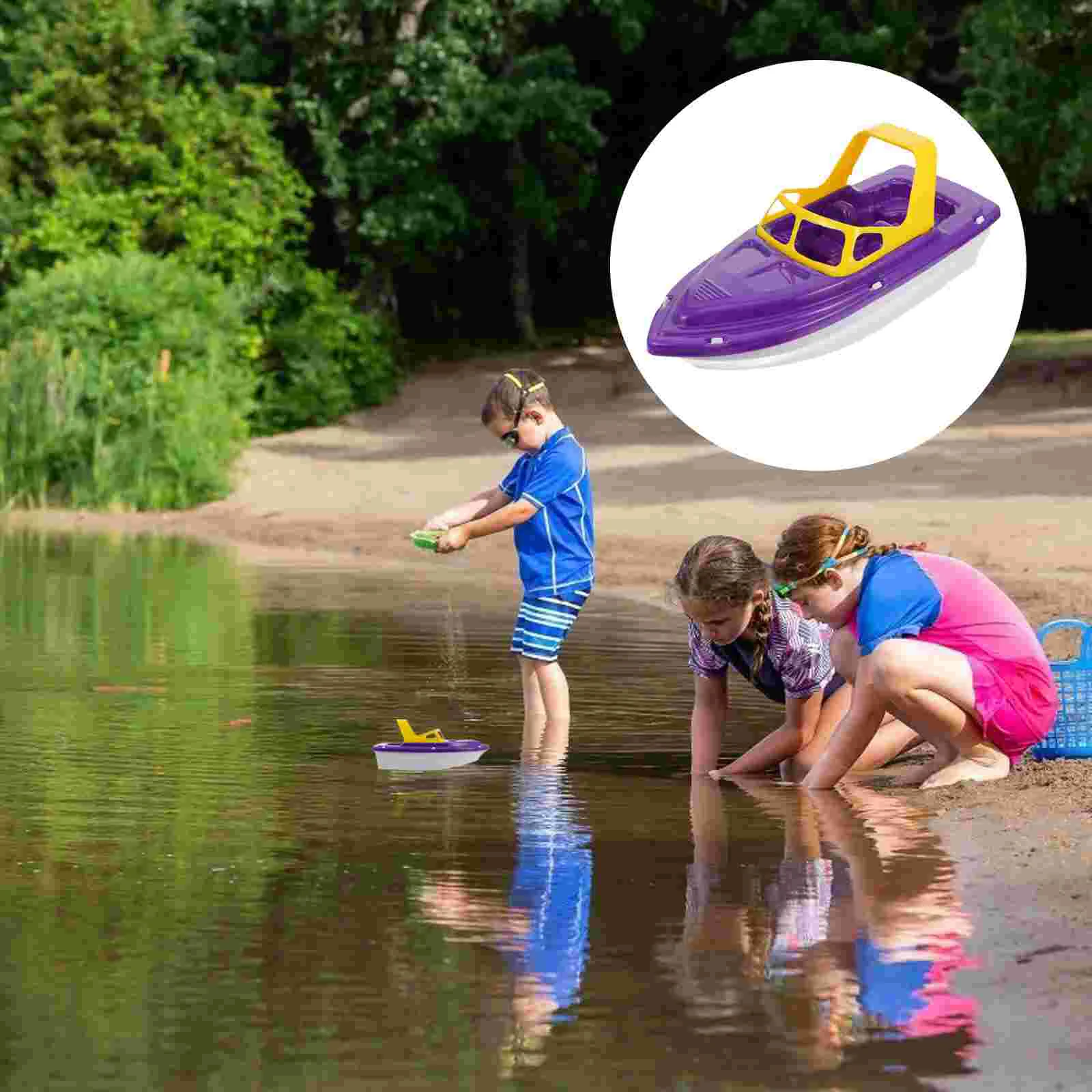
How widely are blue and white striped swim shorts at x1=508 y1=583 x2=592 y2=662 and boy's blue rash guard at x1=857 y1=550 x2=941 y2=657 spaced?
85.5 inches

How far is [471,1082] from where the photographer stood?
187 inches

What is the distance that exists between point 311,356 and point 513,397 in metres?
22.5

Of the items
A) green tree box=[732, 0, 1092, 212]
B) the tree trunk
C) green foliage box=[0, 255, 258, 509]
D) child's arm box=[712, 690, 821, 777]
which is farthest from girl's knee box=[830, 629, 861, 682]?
the tree trunk

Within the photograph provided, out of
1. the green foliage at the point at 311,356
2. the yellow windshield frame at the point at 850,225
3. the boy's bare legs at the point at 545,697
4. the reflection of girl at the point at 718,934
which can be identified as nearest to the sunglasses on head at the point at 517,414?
the boy's bare legs at the point at 545,697

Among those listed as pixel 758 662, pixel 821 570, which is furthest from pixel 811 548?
pixel 758 662

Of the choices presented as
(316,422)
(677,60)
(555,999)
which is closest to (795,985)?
(555,999)

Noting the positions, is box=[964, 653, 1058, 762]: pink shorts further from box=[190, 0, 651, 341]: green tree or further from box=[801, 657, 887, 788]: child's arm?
box=[190, 0, 651, 341]: green tree

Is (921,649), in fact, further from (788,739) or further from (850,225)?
(850,225)

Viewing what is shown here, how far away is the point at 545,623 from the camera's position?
9.79 m

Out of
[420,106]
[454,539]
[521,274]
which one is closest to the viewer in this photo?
[454,539]

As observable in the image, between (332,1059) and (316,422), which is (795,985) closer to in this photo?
(332,1059)

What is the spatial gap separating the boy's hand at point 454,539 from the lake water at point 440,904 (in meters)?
0.85

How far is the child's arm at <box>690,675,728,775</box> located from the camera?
27.7 ft

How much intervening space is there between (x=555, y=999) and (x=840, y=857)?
6.06ft
